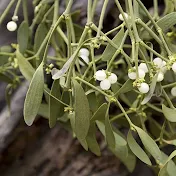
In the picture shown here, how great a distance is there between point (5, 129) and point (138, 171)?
30 centimetres

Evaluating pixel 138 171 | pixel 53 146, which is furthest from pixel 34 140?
pixel 138 171

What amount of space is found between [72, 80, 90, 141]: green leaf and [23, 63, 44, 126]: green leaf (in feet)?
0.15

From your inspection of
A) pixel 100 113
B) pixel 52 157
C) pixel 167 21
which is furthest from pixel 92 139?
pixel 52 157

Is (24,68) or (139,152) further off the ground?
(24,68)

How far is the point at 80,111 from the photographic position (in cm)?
46

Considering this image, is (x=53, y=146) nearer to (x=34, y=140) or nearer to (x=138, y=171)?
(x=34, y=140)

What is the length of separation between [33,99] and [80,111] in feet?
0.18

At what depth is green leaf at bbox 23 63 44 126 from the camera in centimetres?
48

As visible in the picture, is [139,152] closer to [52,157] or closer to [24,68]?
[24,68]

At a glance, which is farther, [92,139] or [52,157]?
[52,157]

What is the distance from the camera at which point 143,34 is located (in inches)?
25.0

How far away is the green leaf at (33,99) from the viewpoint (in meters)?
0.48

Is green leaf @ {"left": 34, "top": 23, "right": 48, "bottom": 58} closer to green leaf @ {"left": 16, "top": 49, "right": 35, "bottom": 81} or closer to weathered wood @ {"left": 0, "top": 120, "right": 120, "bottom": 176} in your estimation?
green leaf @ {"left": 16, "top": 49, "right": 35, "bottom": 81}

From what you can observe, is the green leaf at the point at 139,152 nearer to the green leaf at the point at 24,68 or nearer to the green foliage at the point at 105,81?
the green foliage at the point at 105,81
